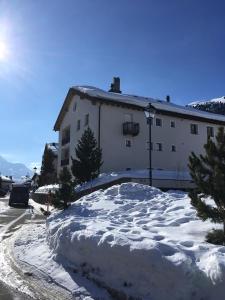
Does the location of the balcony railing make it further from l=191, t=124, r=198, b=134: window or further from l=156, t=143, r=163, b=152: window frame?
l=191, t=124, r=198, b=134: window

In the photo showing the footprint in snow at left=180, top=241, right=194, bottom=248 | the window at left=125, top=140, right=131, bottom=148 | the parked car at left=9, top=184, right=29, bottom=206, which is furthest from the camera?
the parked car at left=9, top=184, right=29, bottom=206

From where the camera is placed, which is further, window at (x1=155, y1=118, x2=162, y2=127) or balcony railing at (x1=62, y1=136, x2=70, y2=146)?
balcony railing at (x1=62, y1=136, x2=70, y2=146)

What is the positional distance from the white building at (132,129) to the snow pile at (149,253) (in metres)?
27.1

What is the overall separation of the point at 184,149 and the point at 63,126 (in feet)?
54.2

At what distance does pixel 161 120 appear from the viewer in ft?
143

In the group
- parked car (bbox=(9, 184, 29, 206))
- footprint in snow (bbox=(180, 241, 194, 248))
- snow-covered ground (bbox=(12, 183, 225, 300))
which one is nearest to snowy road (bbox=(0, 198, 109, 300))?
snow-covered ground (bbox=(12, 183, 225, 300))

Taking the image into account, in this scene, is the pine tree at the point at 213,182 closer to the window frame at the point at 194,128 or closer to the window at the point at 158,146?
the window at the point at 158,146

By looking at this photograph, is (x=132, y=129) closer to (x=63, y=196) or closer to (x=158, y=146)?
(x=158, y=146)

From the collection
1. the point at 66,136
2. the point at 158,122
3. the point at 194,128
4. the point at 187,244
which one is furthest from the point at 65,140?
the point at 187,244

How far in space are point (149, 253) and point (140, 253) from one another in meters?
0.21

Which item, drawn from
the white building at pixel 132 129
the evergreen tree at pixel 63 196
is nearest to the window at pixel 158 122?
the white building at pixel 132 129

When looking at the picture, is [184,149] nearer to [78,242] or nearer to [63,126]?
[63,126]

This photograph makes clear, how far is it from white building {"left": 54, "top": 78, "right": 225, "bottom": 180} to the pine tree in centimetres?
3055

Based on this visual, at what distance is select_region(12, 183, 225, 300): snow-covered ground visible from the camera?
6.39 metres
